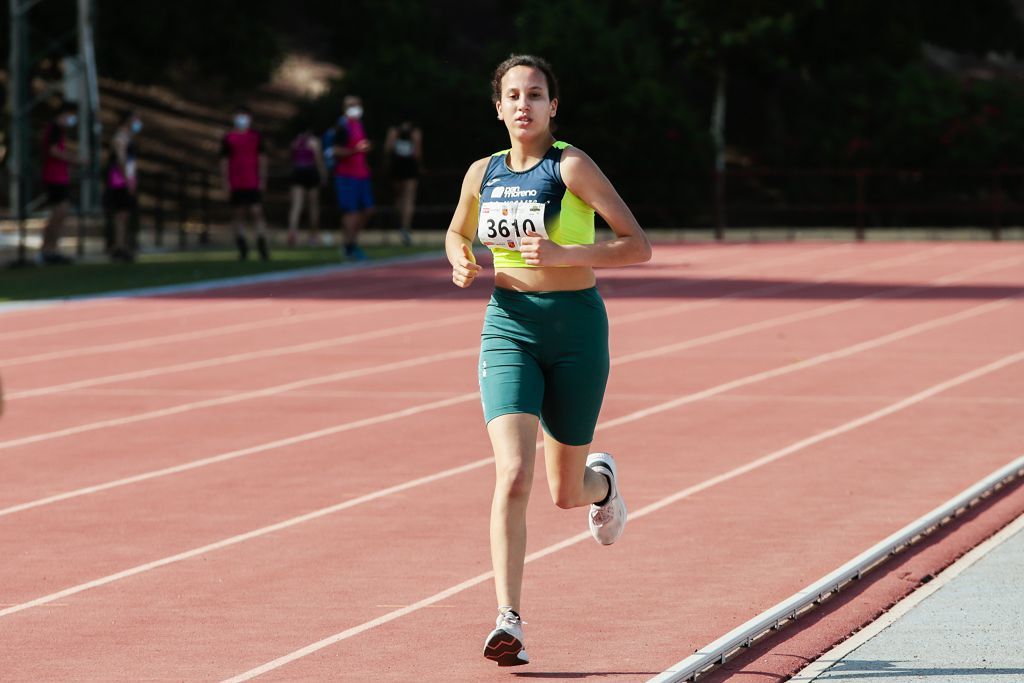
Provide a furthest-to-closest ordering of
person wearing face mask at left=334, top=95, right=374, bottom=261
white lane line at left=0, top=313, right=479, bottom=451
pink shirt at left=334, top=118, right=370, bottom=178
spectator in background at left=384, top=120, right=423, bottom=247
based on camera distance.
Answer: spectator in background at left=384, top=120, right=423, bottom=247
pink shirt at left=334, top=118, right=370, bottom=178
person wearing face mask at left=334, top=95, right=374, bottom=261
white lane line at left=0, top=313, right=479, bottom=451

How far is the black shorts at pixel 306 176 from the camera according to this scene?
31594 mm

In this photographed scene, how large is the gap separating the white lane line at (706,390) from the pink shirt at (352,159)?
9.25 metres

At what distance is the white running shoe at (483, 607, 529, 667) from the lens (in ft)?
20.2

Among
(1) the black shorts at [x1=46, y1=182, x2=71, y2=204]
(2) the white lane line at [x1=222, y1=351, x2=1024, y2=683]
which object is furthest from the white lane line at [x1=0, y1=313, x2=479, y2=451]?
(1) the black shorts at [x1=46, y1=182, x2=71, y2=204]

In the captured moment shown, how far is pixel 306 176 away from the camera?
31641mm

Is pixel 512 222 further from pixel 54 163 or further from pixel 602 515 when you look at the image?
pixel 54 163

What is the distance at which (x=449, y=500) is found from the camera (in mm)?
9727

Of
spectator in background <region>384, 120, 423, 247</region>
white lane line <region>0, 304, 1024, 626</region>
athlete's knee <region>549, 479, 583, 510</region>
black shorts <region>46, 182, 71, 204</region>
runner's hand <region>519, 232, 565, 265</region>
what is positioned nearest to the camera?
runner's hand <region>519, 232, 565, 265</region>

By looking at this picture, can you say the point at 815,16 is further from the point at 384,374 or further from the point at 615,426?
the point at 615,426

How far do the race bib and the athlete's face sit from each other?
9.3 inches

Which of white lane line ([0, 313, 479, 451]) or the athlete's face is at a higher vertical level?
the athlete's face

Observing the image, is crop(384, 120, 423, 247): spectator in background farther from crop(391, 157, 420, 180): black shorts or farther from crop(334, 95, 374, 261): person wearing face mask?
crop(334, 95, 374, 261): person wearing face mask

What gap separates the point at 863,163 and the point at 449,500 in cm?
3099

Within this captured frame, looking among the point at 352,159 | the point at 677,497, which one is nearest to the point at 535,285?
the point at 677,497
